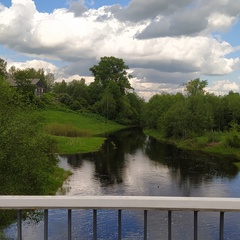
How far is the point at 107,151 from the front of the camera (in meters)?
55.5

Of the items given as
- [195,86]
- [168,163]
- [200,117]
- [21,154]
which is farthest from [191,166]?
[195,86]

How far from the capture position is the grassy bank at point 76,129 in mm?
57072

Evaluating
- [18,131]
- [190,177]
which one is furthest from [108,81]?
[18,131]

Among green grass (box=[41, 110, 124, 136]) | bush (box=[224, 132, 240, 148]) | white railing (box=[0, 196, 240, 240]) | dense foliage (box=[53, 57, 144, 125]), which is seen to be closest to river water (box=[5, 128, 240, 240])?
bush (box=[224, 132, 240, 148])

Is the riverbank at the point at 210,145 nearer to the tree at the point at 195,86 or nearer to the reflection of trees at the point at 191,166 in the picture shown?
the reflection of trees at the point at 191,166

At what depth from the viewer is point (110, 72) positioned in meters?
116

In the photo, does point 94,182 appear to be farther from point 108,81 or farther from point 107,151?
point 108,81

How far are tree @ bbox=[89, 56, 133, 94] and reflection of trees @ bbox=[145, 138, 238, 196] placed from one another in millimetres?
60244

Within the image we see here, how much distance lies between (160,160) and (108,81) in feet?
229

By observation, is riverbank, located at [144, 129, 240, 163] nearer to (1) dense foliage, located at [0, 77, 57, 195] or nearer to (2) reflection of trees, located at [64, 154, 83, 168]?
(2) reflection of trees, located at [64, 154, 83, 168]

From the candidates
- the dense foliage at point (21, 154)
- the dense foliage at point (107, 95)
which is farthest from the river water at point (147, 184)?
the dense foliage at point (107, 95)

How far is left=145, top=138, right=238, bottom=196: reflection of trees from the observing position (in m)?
35.3

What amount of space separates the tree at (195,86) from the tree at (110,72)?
2582 centimetres

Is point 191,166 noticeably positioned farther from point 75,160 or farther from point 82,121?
point 82,121
